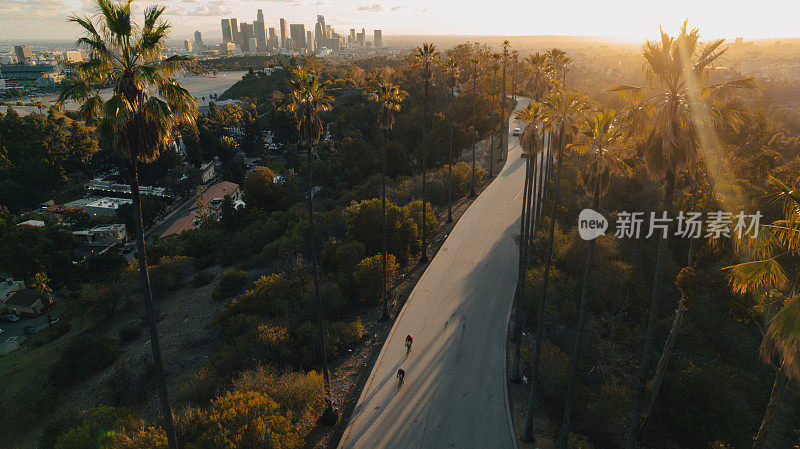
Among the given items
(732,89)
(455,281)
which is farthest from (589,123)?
(455,281)

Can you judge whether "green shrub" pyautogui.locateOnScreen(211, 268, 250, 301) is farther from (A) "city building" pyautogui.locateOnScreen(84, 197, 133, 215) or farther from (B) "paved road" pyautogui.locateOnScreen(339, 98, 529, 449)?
(A) "city building" pyautogui.locateOnScreen(84, 197, 133, 215)

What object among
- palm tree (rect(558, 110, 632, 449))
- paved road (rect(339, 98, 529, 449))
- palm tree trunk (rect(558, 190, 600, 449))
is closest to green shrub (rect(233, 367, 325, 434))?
paved road (rect(339, 98, 529, 449))

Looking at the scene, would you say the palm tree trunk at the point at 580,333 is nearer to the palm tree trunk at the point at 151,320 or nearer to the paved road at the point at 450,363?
the paved road at the point at 450,363

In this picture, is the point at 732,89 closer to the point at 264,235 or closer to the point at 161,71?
the point at 161,71

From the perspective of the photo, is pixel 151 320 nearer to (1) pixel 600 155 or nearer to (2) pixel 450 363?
(2) pixel 450 363

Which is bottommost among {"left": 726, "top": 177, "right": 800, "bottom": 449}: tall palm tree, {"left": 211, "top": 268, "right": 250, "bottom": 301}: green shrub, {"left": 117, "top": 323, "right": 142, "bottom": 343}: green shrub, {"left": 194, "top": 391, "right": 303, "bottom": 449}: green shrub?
{"left": 117, "top": 323, "right": 142, "bottom": 343}: green shrub

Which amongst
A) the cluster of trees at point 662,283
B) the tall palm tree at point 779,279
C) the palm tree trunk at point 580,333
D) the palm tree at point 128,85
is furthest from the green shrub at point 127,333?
the tall palm tree at point 779,279

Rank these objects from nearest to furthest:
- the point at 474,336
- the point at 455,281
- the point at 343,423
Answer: the point at 343,423 → the point at 474,336 → the point at 455,281
